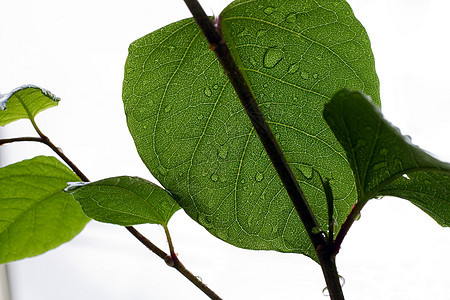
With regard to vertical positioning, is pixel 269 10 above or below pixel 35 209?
above

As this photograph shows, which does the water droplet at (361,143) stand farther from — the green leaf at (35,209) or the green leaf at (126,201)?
the green leaf at (35,209)

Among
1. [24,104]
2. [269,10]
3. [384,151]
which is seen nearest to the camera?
[384,151]

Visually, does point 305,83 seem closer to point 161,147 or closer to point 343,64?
point 343,64

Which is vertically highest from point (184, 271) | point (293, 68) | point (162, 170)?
point (293, 68)

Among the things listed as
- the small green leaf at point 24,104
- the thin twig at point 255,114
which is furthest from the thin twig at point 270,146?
the small green leaf at point 24,104

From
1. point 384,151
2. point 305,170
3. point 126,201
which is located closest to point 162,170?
point 126,201

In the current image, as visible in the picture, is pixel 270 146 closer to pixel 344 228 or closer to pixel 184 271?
pixel 344 228

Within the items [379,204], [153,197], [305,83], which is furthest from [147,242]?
[379,204]
